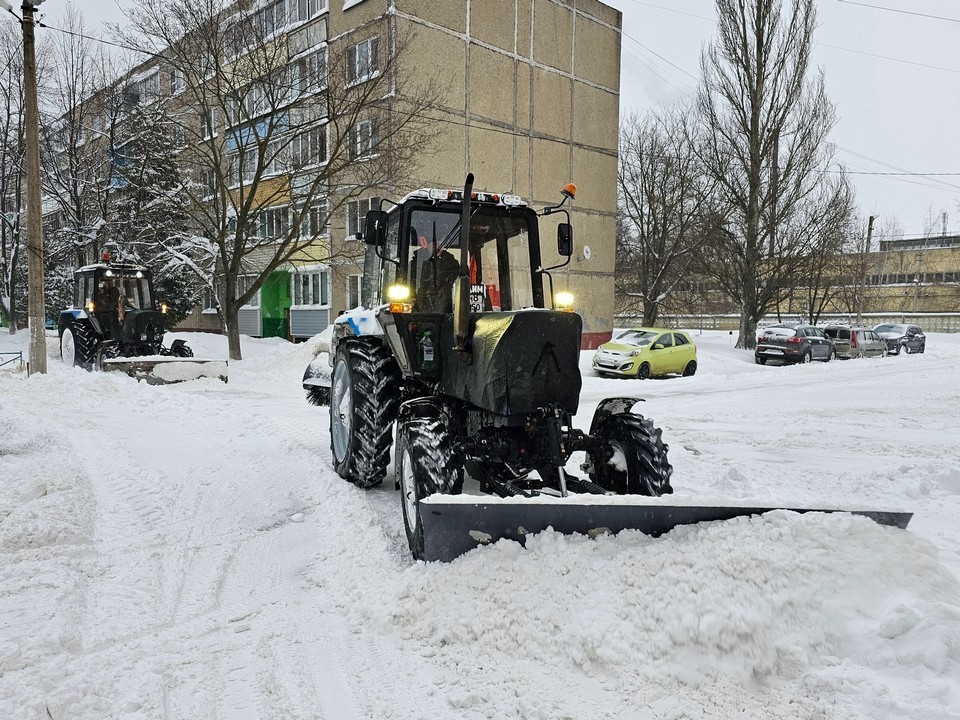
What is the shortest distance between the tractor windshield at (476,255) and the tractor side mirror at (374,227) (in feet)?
0.93

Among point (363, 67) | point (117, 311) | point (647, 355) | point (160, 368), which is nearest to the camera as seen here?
point (160, 368)

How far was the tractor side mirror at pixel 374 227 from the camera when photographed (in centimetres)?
495

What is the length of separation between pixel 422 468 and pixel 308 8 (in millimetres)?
26118

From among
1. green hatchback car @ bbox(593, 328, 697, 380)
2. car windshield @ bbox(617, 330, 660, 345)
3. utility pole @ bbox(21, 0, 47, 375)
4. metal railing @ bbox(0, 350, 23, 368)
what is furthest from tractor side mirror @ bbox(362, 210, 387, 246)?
car windshield @ bbox(617, 330, 660, 345)

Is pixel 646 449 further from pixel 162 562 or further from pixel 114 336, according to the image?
pixel 114 336

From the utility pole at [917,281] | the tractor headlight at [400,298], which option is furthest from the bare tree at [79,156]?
the utility pole at [917,281]

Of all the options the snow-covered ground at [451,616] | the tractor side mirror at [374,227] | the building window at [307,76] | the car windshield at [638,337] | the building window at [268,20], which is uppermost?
the building window at [268,20]

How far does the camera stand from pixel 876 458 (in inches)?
271

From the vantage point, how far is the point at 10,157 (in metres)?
24.2

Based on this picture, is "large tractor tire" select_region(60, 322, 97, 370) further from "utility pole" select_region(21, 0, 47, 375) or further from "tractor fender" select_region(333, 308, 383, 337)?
"tractor fender" select_region(333, 308, 383, 337)

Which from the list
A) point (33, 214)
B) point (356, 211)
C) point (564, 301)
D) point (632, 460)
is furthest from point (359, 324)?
point (356, 211)

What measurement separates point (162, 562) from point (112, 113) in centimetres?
2319

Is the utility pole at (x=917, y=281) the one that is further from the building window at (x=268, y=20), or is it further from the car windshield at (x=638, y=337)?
the building window at (x=268, y=20)

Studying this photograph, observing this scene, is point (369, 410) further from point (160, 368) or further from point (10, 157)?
point (10, 157)
